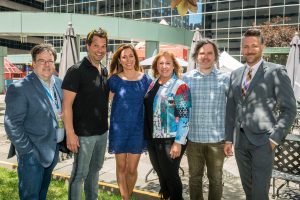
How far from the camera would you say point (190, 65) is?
30.8ft

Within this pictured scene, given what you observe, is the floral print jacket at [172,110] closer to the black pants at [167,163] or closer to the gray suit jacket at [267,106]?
the black pants at [167,163]

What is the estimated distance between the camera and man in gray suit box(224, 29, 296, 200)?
3.26 meters

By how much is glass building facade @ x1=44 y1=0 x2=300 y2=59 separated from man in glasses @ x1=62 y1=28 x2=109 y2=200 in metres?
29.3

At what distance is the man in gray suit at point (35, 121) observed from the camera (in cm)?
327

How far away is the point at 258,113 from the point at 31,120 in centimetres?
241

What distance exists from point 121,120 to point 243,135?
4.98 feet

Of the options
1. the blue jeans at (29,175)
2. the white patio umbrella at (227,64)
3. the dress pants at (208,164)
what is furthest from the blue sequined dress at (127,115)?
the white patio umbrella at (227,64)

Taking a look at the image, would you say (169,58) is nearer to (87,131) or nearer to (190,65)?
(87,131)

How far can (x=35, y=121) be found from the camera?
3383mm

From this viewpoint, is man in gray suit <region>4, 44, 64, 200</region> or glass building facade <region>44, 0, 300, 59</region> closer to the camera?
man in gray suit <region>4, 44, 64, 200</region>

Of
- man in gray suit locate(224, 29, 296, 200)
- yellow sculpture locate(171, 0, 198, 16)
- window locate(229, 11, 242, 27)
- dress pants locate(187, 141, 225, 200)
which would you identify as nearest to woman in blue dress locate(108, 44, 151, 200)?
dress pants locate(187, 141, 225, 200)

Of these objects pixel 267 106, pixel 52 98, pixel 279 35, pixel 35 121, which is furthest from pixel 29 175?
pixel 279 35

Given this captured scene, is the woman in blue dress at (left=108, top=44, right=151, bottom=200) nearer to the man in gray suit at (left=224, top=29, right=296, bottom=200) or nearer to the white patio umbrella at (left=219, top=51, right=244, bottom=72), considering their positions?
the man in gray suit at (left=224, top=29, right=296, bottom=200)

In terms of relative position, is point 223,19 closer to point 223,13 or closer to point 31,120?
point 223,13
